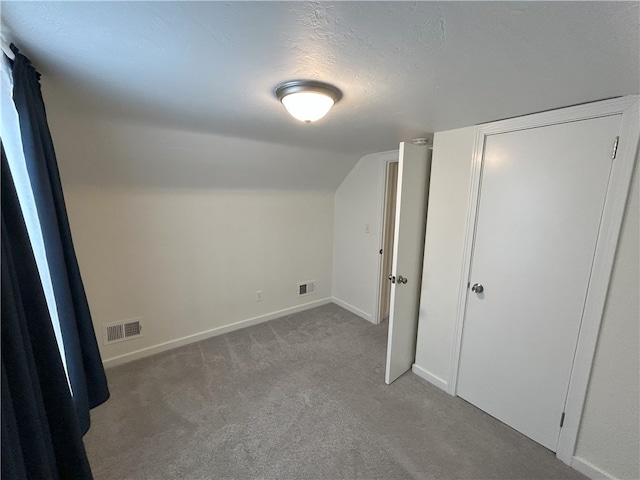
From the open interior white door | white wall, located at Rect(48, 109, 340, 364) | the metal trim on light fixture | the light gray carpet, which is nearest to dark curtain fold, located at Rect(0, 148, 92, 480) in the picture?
the light gray carpet

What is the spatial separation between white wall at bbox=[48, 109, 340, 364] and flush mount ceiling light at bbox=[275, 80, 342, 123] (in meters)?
1.22

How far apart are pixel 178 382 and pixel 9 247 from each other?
1.78 metres

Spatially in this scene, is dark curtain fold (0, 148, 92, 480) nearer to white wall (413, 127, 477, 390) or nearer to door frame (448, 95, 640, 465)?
white wall (413, 127, 477, 390)

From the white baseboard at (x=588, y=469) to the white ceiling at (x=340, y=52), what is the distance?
6.57ft

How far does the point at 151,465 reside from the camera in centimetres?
155

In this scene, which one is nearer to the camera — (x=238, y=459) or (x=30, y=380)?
(x=30, y=380)

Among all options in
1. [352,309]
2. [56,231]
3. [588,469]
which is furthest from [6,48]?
[352,309]

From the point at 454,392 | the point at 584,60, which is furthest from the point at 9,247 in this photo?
the point at 454,392

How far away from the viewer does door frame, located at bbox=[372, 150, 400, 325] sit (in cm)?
299

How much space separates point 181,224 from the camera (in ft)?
8.71

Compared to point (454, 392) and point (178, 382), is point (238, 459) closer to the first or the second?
point (178, 382)

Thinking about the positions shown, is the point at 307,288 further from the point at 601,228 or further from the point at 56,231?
the point at 601,228

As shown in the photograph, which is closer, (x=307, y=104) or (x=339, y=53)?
(x=339, y=53)

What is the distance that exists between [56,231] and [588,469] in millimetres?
3146
